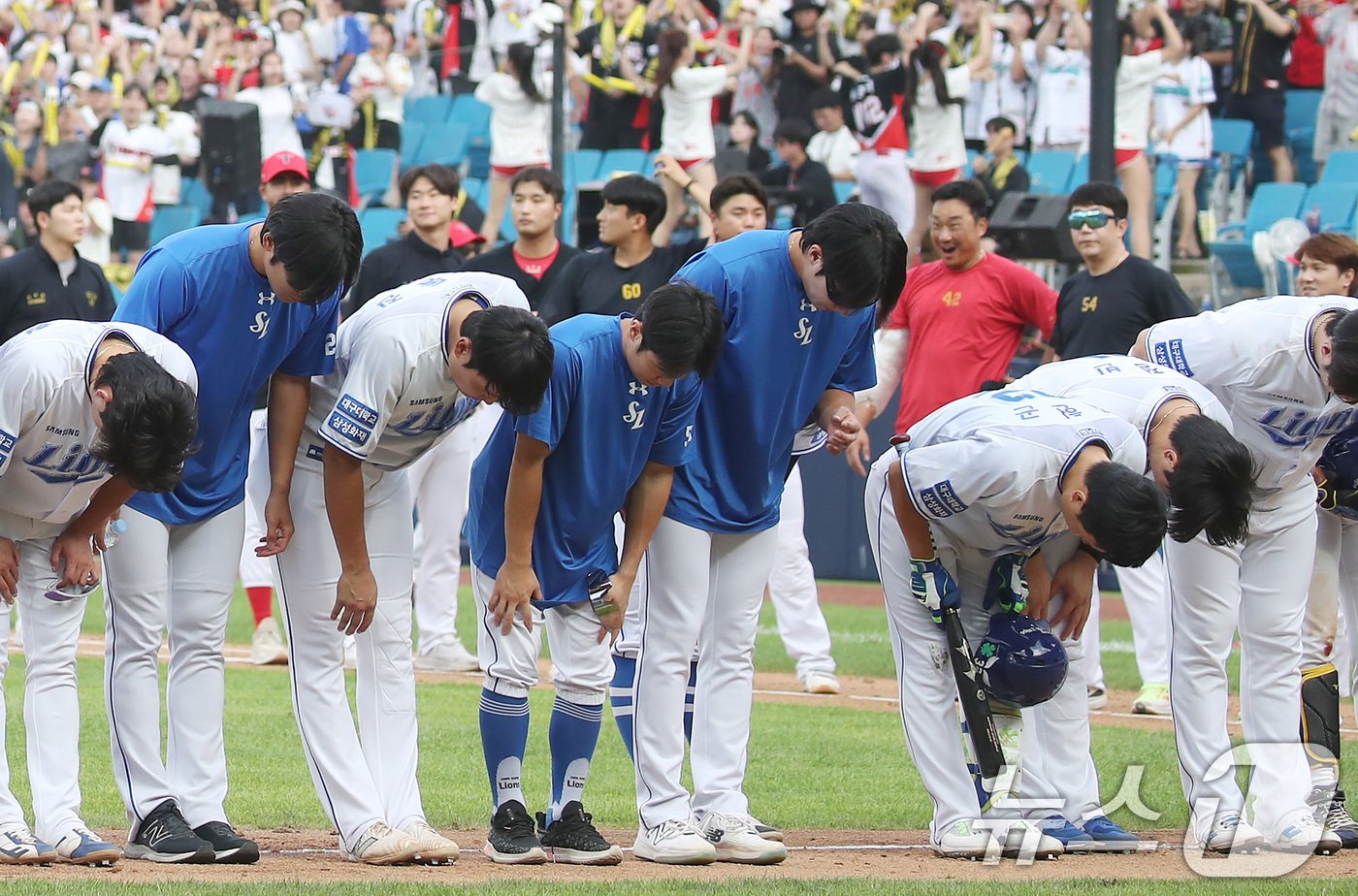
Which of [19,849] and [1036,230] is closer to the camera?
[19,849]

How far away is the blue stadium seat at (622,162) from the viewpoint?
1869cm

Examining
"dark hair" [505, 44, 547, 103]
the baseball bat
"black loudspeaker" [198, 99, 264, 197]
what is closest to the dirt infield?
the baseball bat

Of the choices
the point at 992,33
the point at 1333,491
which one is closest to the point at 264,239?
the point at 1333,491

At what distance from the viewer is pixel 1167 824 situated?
6492 millimetres

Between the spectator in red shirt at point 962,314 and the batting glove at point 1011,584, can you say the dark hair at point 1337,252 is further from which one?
the spectator in red shirt at point 962,314

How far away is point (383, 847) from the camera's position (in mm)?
5465

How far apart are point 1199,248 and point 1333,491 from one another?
32.9ft

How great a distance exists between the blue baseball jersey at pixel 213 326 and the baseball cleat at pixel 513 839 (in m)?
1.29

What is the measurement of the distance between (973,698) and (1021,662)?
0.25 meters

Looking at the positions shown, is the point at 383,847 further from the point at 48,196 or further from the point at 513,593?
the point at 48,196

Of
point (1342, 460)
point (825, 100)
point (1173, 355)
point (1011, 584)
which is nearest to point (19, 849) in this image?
point (1011, 584)

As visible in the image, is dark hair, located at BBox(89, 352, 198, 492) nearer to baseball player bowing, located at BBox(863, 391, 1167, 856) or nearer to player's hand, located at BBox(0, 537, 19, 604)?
player's hand, located at BBox(0, 537, 19, 604)

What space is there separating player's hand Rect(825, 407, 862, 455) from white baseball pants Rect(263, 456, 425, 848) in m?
1.44

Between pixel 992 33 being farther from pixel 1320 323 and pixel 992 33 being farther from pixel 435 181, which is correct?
pixel 1320 323
